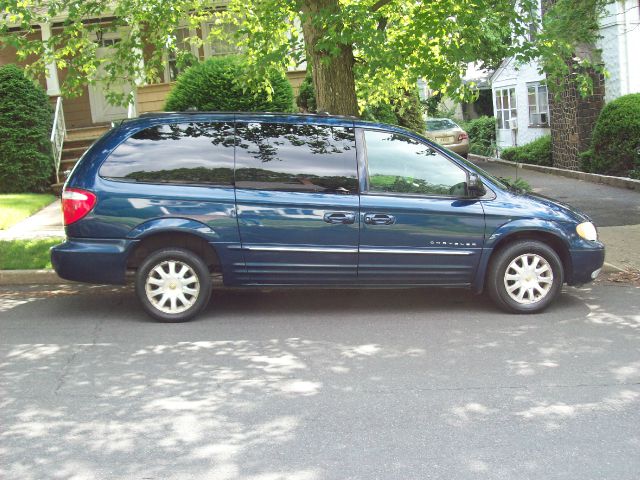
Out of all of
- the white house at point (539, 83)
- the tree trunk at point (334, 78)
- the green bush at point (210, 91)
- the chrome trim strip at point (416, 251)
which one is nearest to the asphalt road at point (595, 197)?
the white house at point (539, 83)

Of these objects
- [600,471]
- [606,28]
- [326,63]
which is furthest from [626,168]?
[600,471]

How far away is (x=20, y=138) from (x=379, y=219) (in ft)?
39.3

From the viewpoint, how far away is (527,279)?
762 centimetres

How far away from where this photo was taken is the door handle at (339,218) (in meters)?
7.36

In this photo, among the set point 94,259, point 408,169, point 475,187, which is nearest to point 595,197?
point 475,187

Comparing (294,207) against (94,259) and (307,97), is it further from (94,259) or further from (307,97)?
(307,97)

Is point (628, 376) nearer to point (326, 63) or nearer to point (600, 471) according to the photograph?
point (600, 471)

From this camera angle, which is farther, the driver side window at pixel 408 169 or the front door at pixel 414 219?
the driver side window at pixel 408 169

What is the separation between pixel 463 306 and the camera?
802 cm

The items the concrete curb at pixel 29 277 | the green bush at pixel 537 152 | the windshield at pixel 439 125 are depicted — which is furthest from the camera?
the windshield at pixel 439 125

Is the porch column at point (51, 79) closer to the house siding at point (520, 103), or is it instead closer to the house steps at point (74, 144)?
the house steps at point (74, 144)

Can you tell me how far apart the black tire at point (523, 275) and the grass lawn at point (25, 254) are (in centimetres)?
527

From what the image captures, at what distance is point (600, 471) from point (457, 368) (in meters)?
1.86

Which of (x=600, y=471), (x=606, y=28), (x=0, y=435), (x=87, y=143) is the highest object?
(x=606, y=28)
